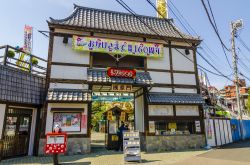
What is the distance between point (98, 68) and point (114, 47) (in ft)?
5.86

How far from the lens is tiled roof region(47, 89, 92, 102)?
10.9 m

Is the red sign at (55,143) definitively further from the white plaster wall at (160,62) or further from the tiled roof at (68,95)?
the white plaster wall at (160,62)

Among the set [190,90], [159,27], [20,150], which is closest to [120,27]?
[159,27]

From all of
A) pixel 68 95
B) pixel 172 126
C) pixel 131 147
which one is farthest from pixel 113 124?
pixel 131 147

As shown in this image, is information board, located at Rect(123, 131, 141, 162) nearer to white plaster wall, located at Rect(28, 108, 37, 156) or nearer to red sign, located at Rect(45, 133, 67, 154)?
red sign, located at Rect(45, 133, 67, 154)

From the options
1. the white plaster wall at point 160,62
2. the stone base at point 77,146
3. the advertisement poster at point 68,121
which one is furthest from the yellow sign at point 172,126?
the advertisement poster at point 68,121

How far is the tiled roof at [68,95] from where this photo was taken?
1087 cm

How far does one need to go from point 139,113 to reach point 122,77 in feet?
11.2

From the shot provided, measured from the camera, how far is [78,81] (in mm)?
11977

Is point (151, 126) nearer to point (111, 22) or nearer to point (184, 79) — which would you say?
point (184, 79)

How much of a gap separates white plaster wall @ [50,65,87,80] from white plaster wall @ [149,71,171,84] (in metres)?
4.65

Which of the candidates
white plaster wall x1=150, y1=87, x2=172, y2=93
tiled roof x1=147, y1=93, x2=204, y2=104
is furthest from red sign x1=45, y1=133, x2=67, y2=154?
white plaster wall x1=150, y1=87, x2=172, y2=93

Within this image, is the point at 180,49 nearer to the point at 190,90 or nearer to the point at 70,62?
the point at 190,90

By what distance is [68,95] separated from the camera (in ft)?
36.7
